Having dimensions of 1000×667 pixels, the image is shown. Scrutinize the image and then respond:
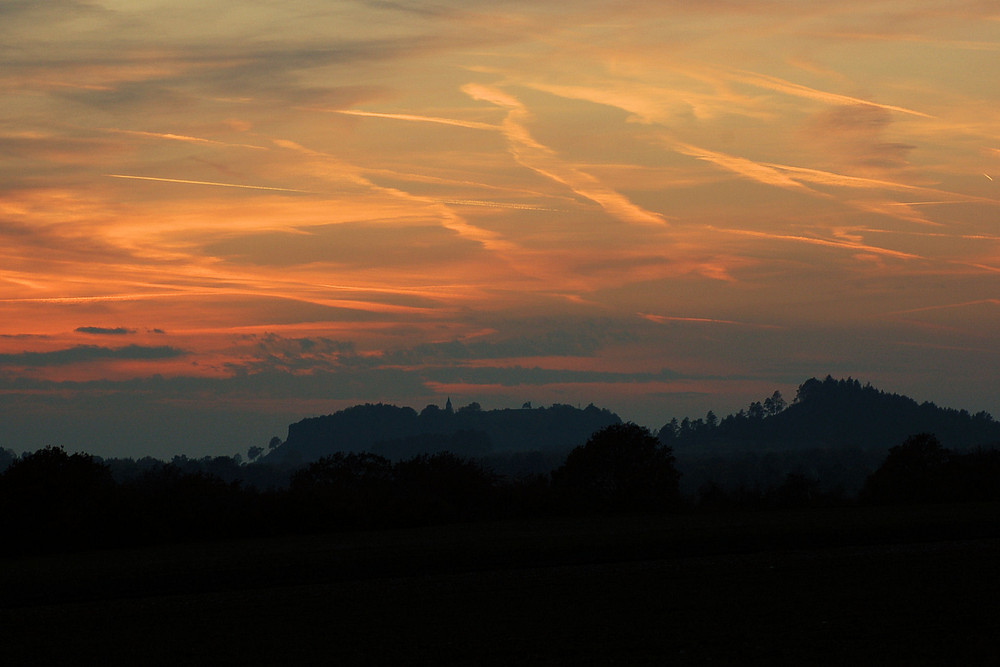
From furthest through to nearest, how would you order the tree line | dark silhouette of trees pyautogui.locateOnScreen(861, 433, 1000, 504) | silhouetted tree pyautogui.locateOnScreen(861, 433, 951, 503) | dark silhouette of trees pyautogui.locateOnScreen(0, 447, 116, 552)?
silhouetted tree pyautogui.locateOnScreen(861, 433, 951, 503), dark silhouette of trees pyautogui.locateOnScreen(861, 433, 1000, 504), the tree line, dark silhouette of trees pyautogui.locateOnScreen(0, 447, 116, 552)

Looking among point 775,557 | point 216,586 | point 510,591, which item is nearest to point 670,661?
point 510,591

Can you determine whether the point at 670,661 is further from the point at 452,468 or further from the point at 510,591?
the point at 452,468

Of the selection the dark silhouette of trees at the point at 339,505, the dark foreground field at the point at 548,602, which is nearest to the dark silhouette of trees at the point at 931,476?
the dark foreground field at the point at 548,602

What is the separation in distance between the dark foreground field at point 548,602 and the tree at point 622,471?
33787 millimetres

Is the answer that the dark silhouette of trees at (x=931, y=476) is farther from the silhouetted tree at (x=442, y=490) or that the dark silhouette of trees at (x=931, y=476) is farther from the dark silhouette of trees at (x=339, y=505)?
the dark silhouette of trees at (x=339, y=505)

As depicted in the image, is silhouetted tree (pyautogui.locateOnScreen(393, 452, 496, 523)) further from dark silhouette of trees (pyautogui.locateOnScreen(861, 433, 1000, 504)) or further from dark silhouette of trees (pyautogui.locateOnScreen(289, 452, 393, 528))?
dark silhouette of trees (pyautogui.locateOnScreen(861, 433, 1000, 504))

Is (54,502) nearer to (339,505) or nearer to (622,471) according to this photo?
(339,505)

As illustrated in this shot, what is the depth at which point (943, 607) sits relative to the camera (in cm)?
2142

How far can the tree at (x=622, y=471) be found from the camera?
3125 inches

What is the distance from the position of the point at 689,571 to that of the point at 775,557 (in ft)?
13.3

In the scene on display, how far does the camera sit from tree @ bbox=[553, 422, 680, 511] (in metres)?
79.4

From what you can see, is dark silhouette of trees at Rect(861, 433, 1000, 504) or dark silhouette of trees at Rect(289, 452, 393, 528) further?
dark silhouette of trees at Rect(861, 433, 1000, 504)

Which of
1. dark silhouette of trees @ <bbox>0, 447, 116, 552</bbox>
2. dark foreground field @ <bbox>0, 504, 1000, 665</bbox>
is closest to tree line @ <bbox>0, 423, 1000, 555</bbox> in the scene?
dark silhouette of trees @ <bbox>0, 447, 116, 552</bbox>

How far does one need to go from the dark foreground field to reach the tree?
33.8m
